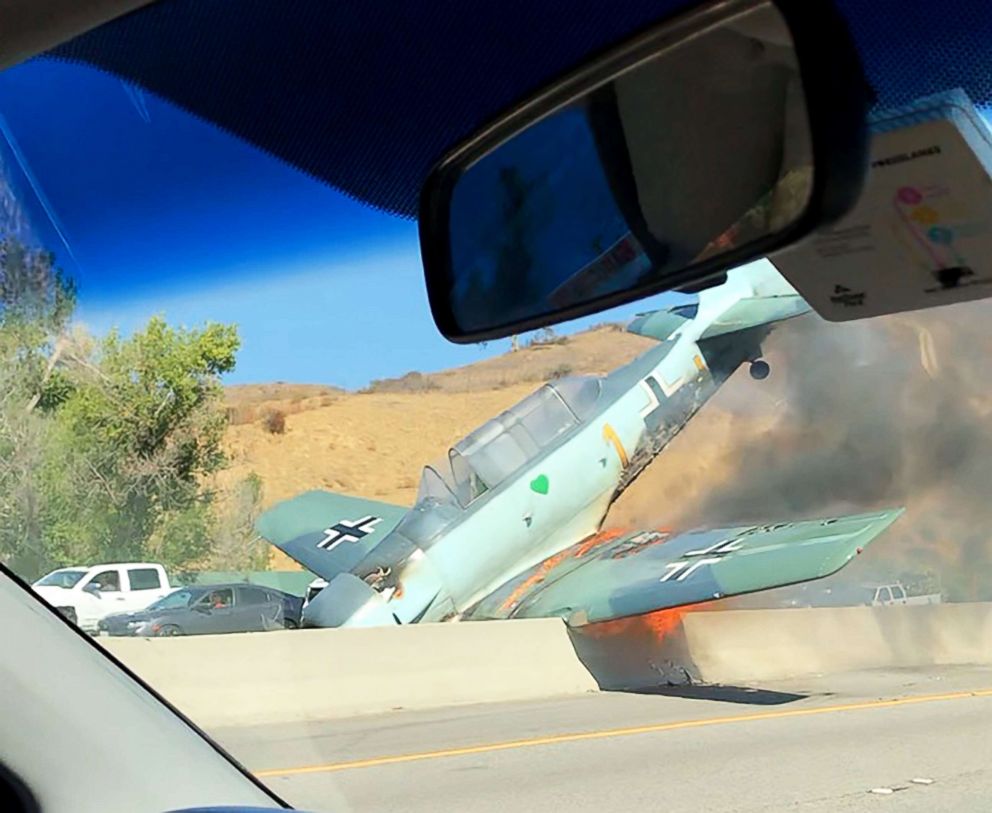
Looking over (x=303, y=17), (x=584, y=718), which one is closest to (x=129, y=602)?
(x=584, y=718)

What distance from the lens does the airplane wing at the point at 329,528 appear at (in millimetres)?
8820

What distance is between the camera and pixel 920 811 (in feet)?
12.0

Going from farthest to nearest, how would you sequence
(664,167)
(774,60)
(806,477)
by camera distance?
1. (806,477)
2. (664,167)
3. (774,60)

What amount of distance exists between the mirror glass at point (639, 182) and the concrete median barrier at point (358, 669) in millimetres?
3987

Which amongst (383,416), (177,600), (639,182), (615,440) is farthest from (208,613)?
(639,182)

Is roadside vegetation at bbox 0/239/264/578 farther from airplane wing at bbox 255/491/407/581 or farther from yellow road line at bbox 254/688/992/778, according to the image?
airplane wing at bbox 255/491/407/581

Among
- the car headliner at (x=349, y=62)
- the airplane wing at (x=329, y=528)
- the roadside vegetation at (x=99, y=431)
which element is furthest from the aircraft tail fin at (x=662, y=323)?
the airplane wing at (x=329, y=528)

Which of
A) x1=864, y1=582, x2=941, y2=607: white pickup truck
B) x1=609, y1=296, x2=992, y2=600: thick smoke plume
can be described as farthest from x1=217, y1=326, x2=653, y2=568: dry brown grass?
x1=864, y1=582, x2=941, y2=607: white pickup truck

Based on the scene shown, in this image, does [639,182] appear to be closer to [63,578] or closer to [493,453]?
[63,578]

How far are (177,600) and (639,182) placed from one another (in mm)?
4791

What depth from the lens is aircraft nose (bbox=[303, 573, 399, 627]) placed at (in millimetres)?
8383

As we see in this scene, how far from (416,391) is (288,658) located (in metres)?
2.61

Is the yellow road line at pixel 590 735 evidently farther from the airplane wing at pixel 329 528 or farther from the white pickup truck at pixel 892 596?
the airplane wing at pixel 329 528

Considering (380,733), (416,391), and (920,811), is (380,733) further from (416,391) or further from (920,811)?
(920,811)
